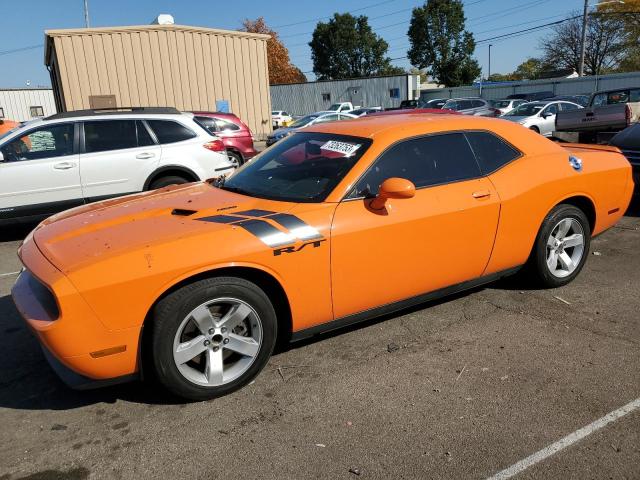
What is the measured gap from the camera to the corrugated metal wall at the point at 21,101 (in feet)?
118

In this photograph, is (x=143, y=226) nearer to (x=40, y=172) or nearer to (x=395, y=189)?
(x=395, y=189)

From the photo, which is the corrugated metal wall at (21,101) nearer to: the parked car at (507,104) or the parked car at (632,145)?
the parked car at (507,104)

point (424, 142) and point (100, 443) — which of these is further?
point (424, 142)

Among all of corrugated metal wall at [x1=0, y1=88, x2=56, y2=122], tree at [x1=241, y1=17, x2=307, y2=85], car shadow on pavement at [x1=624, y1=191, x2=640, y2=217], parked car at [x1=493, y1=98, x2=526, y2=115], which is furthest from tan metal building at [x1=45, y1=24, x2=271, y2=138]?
tree at [x1=241, y1=17, x2=307, y2=85]

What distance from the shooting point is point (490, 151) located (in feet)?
12.9

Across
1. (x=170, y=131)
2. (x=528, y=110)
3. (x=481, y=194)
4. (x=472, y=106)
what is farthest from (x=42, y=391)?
(x=472, y=106)

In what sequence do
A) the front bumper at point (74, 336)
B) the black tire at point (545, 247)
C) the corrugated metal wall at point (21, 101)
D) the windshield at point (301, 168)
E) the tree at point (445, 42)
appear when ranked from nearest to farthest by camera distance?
the front bumper at point (74, 336) → the windshield at point (301, 168) → the black tire at point (545, 247) → the corrugated metal wall at point (21, 101) → the tree at point (445, 42)

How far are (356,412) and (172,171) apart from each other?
18.1 feet

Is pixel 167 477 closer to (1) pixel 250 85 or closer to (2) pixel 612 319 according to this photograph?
(2) pixel 612 319

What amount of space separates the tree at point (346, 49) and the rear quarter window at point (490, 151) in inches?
2848

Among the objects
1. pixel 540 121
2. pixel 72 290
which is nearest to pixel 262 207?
pixel 72 290

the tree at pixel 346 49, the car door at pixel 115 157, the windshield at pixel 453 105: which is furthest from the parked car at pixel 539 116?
the tree at pixel 346 49

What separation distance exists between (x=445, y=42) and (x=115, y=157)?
6195 centimetres

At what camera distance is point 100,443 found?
8.45 feet
